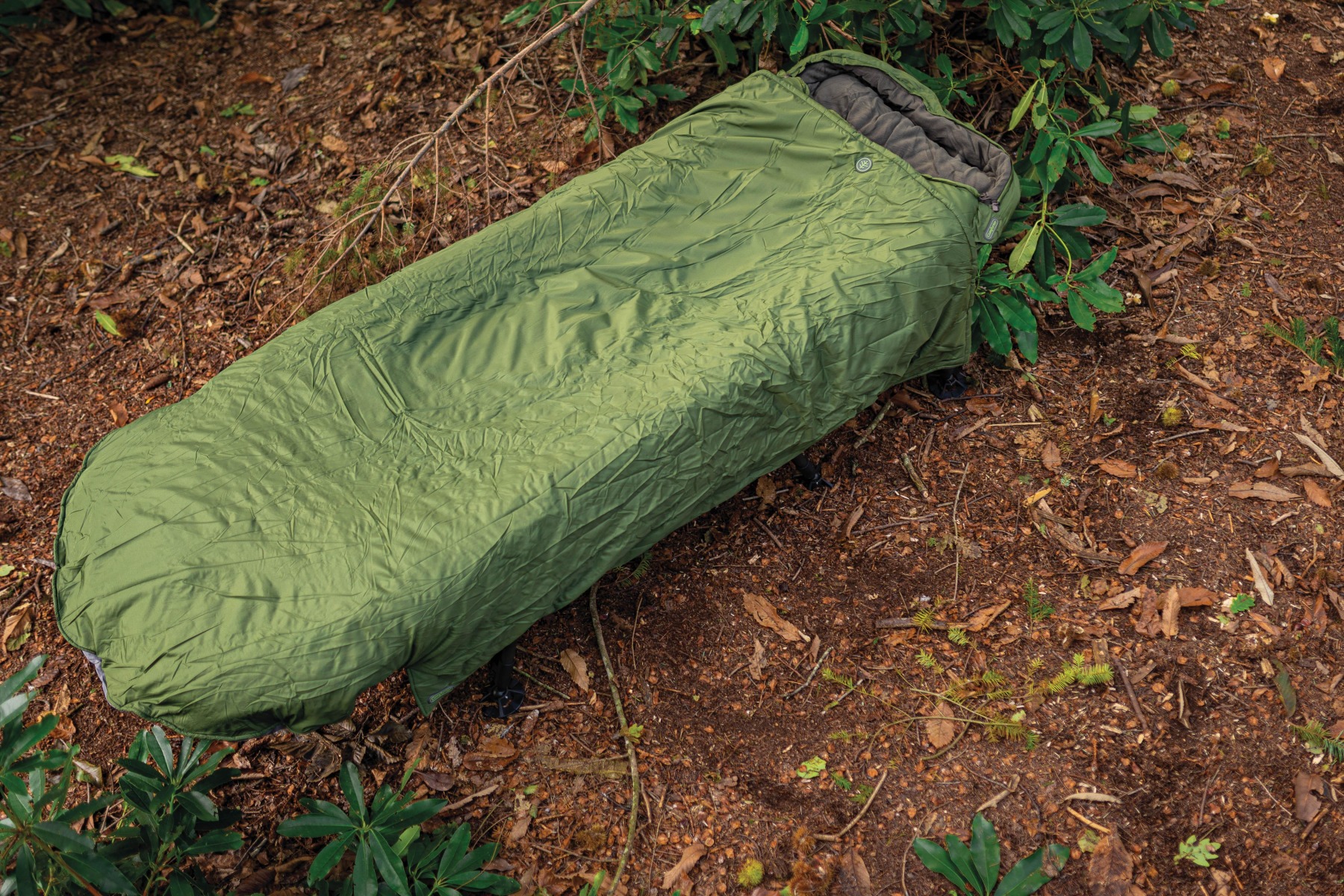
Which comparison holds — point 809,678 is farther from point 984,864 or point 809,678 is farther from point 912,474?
point 912,474

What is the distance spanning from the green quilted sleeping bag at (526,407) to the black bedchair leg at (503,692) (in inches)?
10.9

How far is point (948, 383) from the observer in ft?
10.3

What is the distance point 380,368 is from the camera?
2.48 meters

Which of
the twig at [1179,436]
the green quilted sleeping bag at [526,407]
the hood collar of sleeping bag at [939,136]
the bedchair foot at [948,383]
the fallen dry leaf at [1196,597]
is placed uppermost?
the hood collar of sleeping bag at [939,136]

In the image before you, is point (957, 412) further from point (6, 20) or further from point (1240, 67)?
point (6, 20)

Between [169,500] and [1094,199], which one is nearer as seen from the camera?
[169,500]

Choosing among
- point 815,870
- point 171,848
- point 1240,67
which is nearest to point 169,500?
point 171,848

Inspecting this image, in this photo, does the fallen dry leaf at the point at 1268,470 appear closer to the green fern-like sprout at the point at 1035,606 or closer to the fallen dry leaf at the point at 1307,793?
the green fern-like sprout at the point at 1035,606

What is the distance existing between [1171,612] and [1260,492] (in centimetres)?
54

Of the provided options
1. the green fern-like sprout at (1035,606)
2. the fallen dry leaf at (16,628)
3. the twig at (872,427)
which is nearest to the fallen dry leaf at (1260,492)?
the green fern-like sprout at (1035,606)

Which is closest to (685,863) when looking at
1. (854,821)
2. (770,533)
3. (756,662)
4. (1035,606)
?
(854,821)

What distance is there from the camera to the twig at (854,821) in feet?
7.73

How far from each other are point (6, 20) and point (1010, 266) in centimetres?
442

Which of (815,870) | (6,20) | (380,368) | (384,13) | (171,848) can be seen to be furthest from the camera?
(384,13)
